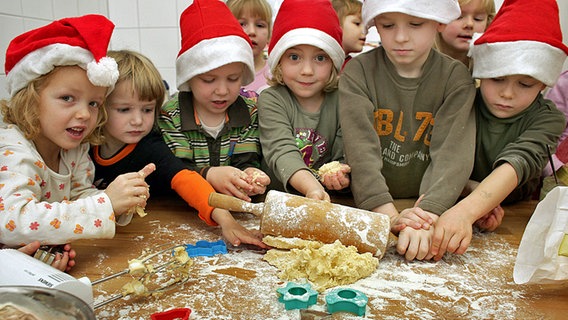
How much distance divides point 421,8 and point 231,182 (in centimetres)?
73

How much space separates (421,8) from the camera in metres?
1.27

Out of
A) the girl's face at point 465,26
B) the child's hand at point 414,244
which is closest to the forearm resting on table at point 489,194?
the child's hand at point 414,244

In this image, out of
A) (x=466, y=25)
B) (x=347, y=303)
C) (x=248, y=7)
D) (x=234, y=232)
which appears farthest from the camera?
(x=248, y=7)

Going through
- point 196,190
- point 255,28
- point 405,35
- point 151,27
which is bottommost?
point 196,190

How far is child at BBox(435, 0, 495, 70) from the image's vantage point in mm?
1832

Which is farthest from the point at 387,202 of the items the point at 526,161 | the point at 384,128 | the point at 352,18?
the point at 352,18

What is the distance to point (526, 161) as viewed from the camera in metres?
1.30

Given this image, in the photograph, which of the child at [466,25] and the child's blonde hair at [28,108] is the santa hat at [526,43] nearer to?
the child at [466,25]

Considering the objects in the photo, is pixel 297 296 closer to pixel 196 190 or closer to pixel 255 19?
pixel 196 190

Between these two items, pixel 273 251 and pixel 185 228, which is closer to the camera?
pixel 273 251

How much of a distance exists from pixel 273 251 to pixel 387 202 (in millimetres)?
377

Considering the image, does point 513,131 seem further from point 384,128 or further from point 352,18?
point 352,18

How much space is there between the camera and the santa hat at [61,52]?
3.70ft

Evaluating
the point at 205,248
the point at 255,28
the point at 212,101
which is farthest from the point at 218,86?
the point at 255,28
